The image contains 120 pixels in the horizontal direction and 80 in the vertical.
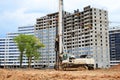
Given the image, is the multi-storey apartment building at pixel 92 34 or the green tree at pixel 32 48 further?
the multi-storey apartment building at pixel 92 34

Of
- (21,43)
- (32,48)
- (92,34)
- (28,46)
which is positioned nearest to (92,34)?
(92,34)

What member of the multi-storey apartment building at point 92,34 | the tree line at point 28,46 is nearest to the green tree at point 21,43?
the tree line at point 28,46

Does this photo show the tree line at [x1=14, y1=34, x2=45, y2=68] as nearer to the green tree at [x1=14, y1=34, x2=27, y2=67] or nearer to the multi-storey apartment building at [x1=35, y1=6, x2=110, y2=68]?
the green tree at [x1=14, y1=34, x2=27, y2=67]

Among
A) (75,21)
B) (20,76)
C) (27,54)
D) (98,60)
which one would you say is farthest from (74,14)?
(20,76)

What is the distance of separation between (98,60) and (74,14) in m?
35.3

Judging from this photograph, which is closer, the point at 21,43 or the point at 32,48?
the point at 21,43

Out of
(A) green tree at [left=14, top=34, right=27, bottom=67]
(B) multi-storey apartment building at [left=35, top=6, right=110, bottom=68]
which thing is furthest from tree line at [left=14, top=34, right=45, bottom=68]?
(B) multi-storey apartment building at [left=35, top=6, right=110, bottom=68]

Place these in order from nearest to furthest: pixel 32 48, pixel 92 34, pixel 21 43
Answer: pixel 21 43, pixel 32 48, pixel 92 34

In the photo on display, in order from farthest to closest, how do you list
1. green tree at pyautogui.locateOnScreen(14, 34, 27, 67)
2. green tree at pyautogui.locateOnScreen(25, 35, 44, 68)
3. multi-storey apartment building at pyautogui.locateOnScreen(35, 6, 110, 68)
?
multi-storey apartment building at pyautogui.locateOnScreen(35, 6, 110, 68)
green tree at pyautogui.locateOnScreen(25, 35, 44, 68)
green tree at pyautogui.locateOnScreen(14, 34, 27, 67)

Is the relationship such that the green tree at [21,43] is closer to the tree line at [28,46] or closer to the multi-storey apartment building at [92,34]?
the tree line at [28,46]

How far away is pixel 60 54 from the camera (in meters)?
46.2

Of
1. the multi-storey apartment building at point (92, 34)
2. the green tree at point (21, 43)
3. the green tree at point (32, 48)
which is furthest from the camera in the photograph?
the multi-storey apartment building at point (92, 34)

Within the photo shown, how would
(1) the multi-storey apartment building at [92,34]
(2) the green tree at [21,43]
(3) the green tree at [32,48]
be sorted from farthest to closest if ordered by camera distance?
(1) the multi-storey apartment building at [92,34] → (3) the green tree at [32,48] → (2) the green tree at [21,43]

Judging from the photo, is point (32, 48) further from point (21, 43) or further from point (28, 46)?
point (21, 43)
